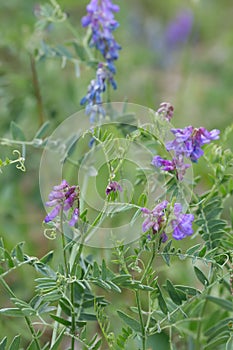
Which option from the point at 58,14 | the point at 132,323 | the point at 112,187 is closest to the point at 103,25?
the point at 58,14

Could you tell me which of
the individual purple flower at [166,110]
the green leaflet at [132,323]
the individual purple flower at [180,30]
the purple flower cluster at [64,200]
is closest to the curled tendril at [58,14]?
the individual purple flower at [166,110]

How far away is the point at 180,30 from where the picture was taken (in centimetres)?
371

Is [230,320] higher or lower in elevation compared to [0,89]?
lower

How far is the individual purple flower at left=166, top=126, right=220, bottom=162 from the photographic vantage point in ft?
4.07

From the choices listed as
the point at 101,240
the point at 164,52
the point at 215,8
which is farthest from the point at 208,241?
the point at 215,8

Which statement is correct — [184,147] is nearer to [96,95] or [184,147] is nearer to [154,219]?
[154,219]

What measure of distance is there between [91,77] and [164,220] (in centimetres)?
137

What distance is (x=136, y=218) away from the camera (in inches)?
45.9

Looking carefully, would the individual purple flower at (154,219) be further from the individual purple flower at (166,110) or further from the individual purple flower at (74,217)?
the individual purple flower at (166,110)

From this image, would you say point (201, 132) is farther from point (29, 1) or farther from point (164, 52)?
point (164, 52)

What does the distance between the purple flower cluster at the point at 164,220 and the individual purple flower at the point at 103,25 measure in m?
0.56

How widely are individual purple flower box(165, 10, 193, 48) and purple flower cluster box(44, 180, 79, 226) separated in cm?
267

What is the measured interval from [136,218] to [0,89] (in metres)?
1.25

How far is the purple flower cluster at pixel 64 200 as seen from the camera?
112 centimetres
